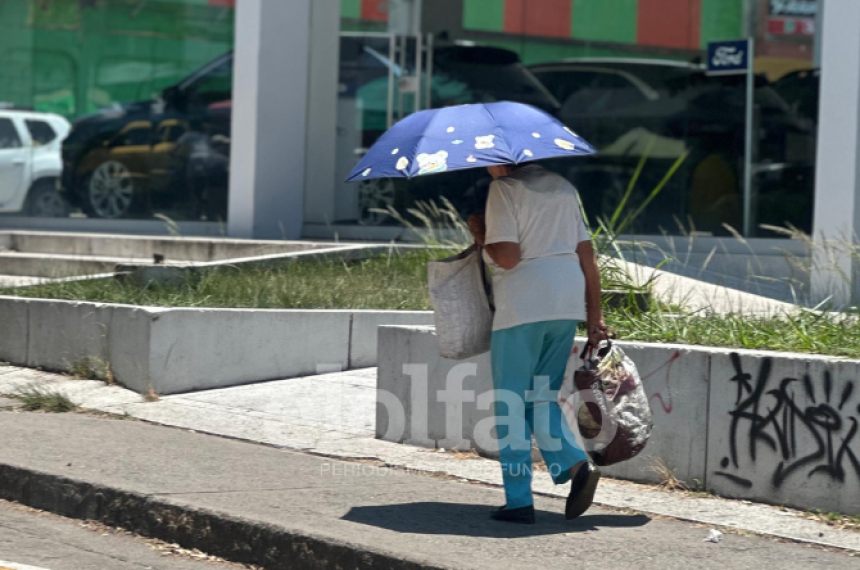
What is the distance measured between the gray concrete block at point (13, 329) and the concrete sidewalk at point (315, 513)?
232 centimetres

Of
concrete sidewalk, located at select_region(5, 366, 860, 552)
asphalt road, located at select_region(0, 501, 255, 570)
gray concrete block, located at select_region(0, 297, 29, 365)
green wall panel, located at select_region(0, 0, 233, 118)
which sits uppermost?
green wall panel, located at select_region(0, 0, 233, 118)

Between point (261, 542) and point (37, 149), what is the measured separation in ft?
39.5

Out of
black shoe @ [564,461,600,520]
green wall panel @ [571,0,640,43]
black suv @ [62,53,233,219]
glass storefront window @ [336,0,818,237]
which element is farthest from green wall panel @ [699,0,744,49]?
black shoe @ [564,461,600,520]

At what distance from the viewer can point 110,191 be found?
15.5m

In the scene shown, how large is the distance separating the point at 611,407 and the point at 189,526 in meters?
1.84

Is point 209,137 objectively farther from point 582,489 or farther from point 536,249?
point 582,489

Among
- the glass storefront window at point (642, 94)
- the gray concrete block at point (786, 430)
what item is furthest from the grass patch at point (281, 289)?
the glass storefront window at point (642, 94)

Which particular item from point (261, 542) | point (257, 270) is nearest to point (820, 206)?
point (257, 270)

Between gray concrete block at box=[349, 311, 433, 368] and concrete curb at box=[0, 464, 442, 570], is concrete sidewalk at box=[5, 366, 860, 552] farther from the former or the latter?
concrete curb at box=[0, 464, 442, 570]

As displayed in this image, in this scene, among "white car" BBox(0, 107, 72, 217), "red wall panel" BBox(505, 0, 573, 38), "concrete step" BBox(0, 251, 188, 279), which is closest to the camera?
"concrete step" BBox(0, 251, 188, 279)

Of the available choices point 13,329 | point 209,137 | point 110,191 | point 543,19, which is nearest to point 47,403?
point 13,329

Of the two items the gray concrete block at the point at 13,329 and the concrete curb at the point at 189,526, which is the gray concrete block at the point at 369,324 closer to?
the gray concrete block at the point at 13,329

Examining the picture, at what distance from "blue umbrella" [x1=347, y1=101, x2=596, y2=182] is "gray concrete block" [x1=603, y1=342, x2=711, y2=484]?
132cm

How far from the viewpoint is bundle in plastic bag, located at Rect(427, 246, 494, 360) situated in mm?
5137
